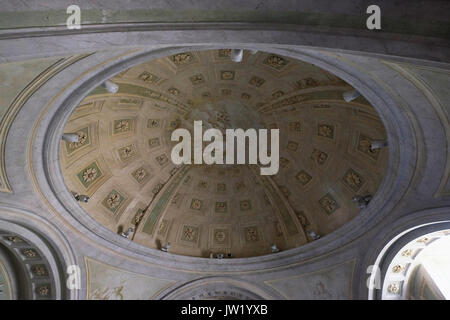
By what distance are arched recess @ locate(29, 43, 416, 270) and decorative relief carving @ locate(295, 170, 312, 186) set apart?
228cm

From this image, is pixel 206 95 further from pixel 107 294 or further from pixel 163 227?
pixel 107 294

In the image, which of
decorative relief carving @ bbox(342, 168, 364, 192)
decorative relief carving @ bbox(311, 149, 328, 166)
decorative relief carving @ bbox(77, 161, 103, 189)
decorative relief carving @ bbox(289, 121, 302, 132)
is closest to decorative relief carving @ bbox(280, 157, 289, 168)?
decorative relief carving @ bbox(311, 149, 328, 166)

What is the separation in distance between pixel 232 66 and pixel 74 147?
5.75m

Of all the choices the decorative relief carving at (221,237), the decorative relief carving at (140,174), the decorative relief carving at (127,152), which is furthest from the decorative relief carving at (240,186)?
the decorative relief carving at (127,152)

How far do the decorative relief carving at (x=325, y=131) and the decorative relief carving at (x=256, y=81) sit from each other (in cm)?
258

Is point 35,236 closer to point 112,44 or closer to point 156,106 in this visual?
point 156,106

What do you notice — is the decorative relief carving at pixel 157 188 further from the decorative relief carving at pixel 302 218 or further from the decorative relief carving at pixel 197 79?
the decorative relief carving at pixel 302 218

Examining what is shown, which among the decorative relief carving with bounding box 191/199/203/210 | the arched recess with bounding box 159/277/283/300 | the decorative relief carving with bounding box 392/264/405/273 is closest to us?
the decorative relief carving with bounding box 392/264/405/273

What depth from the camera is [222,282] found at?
13.8 metres

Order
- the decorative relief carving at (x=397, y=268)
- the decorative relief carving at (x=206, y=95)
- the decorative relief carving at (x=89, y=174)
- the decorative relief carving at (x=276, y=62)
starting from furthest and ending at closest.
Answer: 1. the decorative relief carving at (x=206, y=95)
2. the decorative relief carving at (x=89, y=174)
3. the decorative relief carving at (x=276, y=62)
4. the decorative relief carving at (x=397, y=268)

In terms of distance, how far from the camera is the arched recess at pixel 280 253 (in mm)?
8016

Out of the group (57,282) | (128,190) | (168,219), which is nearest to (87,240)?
(57,282)

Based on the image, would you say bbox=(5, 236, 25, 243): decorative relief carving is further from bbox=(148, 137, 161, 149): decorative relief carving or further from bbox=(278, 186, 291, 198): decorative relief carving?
bbox=(278, 186, 291, 198): decorative relief carving

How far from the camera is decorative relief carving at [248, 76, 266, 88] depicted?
12.7 metres
